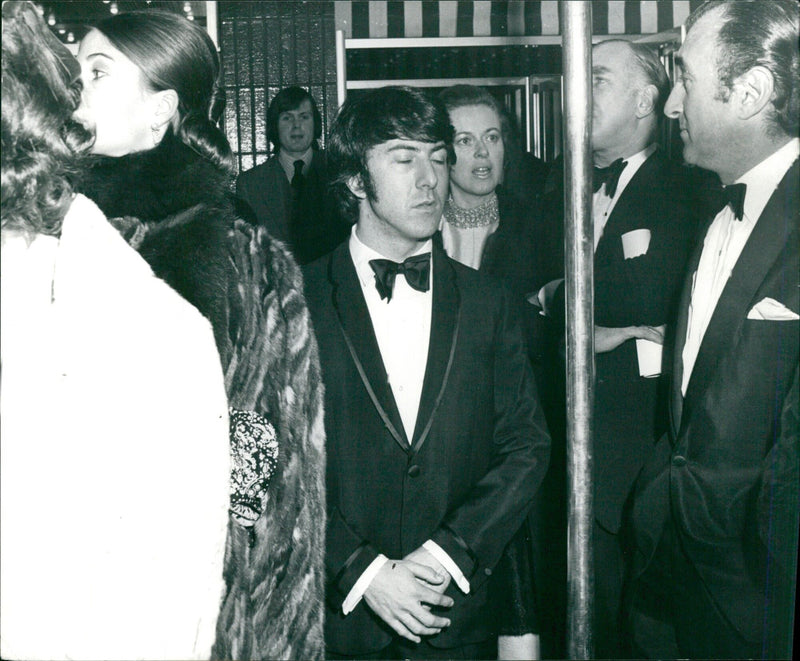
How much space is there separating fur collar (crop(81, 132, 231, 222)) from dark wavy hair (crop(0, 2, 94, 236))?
0.22m

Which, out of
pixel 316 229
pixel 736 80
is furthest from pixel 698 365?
pixel 316 229

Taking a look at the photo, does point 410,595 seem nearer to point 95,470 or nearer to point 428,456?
point 428,456

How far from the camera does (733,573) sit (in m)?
1.48

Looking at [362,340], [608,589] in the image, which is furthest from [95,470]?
[608,589]

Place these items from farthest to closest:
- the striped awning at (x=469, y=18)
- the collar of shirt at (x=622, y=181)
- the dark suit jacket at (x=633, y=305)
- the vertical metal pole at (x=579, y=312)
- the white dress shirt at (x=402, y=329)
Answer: the striped awning at (x=469, y=18) → the collar of shirt at (x=622, y=181) → the dark suit jacket at (x=633, y=305) → the white dress shirt at (x=402, y=329) → the vertical metal pole at (x=579, y=312)

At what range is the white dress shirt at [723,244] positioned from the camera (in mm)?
1433

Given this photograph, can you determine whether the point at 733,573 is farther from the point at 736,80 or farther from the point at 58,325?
the point at 58,325

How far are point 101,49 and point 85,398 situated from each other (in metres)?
0.60

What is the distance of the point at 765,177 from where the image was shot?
1.44 metres

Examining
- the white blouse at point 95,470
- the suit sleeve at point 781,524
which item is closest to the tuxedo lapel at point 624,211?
the suit sleeve at point 781,524

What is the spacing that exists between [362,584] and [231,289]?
54cm

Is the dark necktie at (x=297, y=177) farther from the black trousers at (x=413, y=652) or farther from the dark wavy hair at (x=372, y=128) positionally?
the black trousers at (x=413, y=652)

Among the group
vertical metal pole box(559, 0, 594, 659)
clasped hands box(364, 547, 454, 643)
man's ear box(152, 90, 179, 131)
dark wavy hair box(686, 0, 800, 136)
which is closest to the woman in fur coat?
man's ear box(152, 90, 179, 131)

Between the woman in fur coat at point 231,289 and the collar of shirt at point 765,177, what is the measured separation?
76cm
